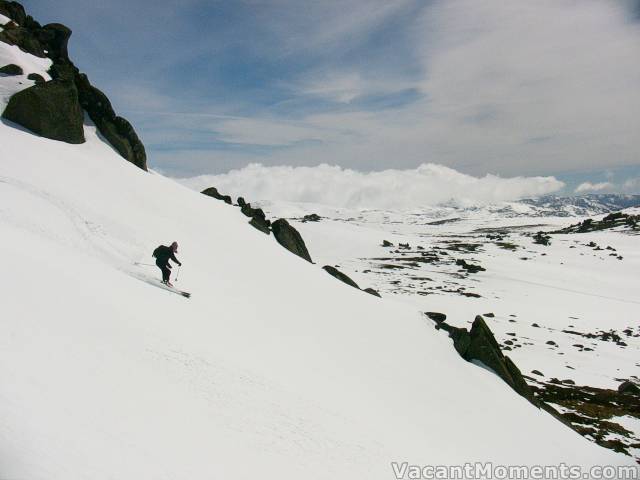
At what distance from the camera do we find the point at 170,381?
909 centimetres

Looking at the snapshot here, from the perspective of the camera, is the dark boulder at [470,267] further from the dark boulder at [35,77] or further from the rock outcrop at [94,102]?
the dark boulder at [35,77]

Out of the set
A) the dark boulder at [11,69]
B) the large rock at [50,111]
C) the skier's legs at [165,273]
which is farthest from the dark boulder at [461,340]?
the dark boulder at [11,69]

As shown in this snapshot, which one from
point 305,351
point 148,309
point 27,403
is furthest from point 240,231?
point 27,403

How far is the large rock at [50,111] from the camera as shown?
25.8m

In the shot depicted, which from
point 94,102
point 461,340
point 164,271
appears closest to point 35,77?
point 94,102

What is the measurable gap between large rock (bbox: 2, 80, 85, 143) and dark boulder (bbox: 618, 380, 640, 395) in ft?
165

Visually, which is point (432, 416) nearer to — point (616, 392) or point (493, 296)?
point (616, 392)

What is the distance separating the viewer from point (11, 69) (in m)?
28.9

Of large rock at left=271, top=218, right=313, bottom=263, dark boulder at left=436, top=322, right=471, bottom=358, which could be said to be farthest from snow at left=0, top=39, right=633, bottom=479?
large rock at left=271, top=218, right=313, bottom=263

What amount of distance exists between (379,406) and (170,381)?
9123 mm

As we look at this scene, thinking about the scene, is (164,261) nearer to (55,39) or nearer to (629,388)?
(629,388)

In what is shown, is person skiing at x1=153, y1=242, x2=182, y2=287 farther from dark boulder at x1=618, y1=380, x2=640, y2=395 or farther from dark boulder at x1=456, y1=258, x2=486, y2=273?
dark boulder at x1=456, y1=258, x2=486, y2=273

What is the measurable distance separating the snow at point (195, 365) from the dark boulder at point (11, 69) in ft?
4.54

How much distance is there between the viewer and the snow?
674cm
